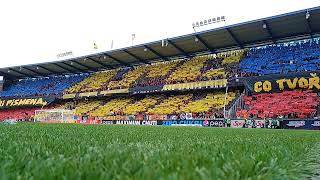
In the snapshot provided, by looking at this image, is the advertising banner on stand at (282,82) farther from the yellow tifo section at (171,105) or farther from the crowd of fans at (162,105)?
the yellow tifo section at (171,105)

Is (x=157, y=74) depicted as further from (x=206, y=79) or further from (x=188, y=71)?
(x=206, y=79)

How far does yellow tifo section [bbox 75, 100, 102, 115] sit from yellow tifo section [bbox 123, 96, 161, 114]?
6.25 m

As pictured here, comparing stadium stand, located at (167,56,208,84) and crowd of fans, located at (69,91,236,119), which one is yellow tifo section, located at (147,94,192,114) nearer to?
crowd of fans, located at (69,91,236,119)

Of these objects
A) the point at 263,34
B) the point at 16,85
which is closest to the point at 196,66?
the point at 263,34

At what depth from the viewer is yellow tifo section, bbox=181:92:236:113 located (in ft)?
104

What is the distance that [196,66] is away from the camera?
129ft

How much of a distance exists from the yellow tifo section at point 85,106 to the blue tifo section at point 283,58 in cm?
1963

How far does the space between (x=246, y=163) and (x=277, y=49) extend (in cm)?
3522

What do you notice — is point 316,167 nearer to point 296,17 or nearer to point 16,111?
point 296,17

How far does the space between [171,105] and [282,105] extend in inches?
469

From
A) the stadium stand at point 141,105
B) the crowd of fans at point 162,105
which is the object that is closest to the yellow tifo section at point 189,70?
the crowd of fans at point 162,105

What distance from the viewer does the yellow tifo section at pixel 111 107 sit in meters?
39.9

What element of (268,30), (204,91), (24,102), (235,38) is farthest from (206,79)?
(24,102)

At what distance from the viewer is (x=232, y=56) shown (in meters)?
38.0
